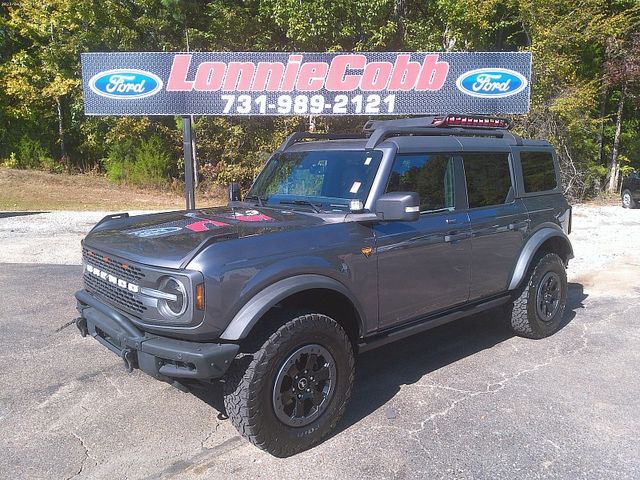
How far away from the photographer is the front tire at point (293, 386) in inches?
122

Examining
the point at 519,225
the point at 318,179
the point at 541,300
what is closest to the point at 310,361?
the point at 318,179

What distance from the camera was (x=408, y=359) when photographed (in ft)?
15.9

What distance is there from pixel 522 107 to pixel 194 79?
7922mm

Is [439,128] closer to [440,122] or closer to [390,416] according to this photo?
[440,122]

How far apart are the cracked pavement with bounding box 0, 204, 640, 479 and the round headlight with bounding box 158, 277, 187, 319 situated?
936 mm

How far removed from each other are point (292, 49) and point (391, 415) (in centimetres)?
2024

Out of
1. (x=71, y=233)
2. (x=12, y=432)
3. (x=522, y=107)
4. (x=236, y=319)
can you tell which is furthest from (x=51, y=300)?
(x=522, y=107)

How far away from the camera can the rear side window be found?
514cm

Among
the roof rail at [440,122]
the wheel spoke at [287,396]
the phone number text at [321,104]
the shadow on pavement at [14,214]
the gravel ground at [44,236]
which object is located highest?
the phone number text at [321,104]

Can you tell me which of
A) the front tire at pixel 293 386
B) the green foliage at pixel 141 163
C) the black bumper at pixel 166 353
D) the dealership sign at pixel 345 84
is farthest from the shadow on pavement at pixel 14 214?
the front tire at pixel 293 386

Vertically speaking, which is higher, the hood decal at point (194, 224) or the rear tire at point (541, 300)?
the hood decal at point (194, 224)

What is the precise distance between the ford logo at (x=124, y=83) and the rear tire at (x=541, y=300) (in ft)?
31.9

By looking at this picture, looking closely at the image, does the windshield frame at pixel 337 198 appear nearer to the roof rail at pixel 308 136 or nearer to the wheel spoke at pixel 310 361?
the roof rail at pixel 308 136

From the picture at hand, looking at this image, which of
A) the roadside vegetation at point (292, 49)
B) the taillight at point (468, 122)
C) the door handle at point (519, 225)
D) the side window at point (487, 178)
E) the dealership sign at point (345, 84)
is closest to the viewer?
the side window at point (487, 178)
